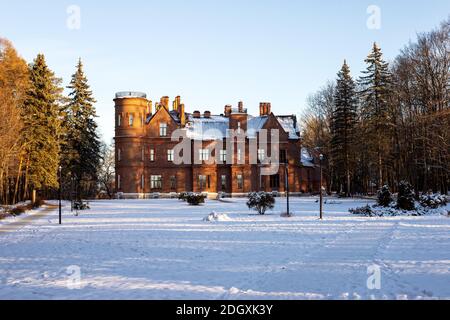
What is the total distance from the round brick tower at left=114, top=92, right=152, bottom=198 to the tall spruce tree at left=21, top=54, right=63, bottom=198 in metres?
12.0

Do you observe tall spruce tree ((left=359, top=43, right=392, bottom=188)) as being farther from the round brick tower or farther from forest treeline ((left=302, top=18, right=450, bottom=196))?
the round brick tower

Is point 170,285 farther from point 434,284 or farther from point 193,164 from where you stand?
point 193,164

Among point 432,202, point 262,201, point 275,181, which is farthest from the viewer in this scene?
point 275,181

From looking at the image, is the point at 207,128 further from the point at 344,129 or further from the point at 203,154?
the point at 344,129

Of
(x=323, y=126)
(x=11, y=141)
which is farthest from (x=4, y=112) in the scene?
(x=323, y=126)

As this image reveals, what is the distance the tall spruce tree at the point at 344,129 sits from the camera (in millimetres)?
47281

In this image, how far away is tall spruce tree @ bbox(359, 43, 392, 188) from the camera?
137ft

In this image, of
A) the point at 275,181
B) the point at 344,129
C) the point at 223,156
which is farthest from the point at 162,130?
the point at 344,129

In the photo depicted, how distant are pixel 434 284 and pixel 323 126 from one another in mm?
52527

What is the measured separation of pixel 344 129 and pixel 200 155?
57.9 feet

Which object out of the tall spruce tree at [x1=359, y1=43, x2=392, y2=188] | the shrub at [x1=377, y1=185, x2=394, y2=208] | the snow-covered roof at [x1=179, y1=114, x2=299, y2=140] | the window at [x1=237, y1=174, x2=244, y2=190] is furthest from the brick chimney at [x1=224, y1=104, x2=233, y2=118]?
the shrub at [x1=377, y1=185, x2=394, y2=208]

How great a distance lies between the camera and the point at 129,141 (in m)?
52.5

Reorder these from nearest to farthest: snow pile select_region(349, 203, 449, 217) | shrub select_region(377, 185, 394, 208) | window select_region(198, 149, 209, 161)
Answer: snow pile select_region(349, 203, 449, 217)
shrub select_region(377, 185, 394, 208)
window select_region(198, 149, 209, 161)

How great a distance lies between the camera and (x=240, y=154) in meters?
54.8
